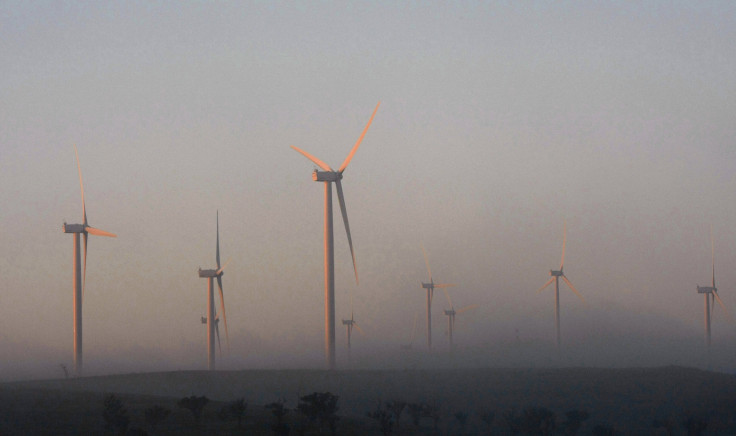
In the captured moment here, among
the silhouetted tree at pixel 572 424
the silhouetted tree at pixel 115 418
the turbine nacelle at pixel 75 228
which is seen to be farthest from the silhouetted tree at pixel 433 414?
the turbine nacelle at pixel 75 228

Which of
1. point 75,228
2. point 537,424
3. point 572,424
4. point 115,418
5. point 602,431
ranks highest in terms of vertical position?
point 75,228

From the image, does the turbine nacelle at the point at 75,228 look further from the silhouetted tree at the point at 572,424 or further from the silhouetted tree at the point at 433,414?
the silhouetted tree at the point at 572,424

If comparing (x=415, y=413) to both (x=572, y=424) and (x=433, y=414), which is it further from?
(x=572, y=424)

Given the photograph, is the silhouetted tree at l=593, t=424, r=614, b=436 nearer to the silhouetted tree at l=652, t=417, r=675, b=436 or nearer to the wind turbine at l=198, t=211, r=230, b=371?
the silhouetted tree at l=652, t=417, r=675, b=436

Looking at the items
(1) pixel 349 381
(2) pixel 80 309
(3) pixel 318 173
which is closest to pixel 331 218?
(3) pixel 318 173

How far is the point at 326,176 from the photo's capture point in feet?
Result: 342

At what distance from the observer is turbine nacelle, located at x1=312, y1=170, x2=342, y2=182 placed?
104312 mm

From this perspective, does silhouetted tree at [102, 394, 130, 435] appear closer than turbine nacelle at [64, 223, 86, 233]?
Yes

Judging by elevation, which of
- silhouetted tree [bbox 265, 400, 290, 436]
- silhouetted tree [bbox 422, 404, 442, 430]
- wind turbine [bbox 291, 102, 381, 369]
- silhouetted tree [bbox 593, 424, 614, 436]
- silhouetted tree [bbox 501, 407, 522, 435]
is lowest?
silhouetted tree [bbox 593, 424, 614, 436]

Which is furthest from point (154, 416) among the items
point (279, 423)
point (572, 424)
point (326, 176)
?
point (326, 176)

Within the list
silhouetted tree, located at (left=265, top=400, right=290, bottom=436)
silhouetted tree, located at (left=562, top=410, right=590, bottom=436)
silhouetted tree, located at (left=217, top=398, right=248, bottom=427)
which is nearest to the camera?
silhouetted tree, located at (left=265, top=400, right=290, bottom=436)

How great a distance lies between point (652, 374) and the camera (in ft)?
380

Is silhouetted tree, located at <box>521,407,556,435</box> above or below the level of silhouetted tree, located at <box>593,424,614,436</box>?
above

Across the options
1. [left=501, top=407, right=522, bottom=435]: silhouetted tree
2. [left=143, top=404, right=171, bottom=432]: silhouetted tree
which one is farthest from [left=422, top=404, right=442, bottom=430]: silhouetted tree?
[left=143, top=404, right=171, bottom=432]: silhouetted tree
